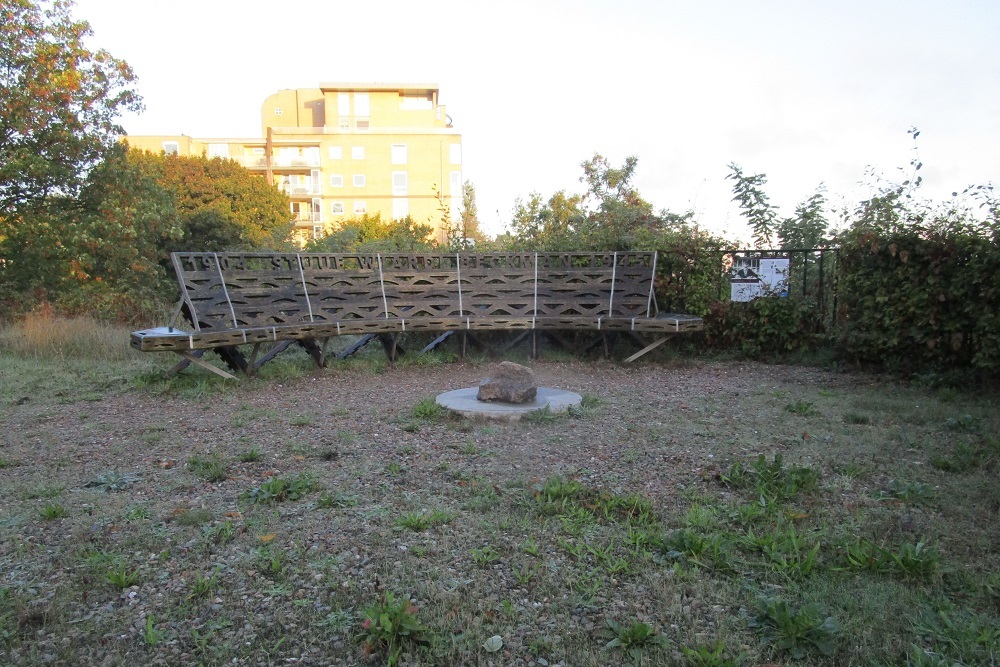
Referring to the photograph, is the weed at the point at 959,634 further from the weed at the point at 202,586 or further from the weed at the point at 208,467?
the weed at the point at 208,467

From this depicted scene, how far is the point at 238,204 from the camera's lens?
112 ft

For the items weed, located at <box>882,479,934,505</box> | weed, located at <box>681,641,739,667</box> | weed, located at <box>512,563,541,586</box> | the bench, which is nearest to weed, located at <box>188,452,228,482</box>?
weed, located at <box>512,563,541,586</box>

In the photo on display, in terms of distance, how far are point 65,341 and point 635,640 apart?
10.6m

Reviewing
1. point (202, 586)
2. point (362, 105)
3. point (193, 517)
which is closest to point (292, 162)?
point (362, 105)

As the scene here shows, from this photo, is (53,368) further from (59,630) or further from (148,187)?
(59,630)

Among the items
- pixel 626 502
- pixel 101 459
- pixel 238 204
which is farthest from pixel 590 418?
pixel 238 204

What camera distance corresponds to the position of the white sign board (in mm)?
9625

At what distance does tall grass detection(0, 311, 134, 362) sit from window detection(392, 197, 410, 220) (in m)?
41.9

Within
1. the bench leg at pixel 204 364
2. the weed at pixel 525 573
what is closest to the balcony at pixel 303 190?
the bench leg at pixel 204 364

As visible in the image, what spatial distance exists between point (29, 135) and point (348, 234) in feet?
20.6

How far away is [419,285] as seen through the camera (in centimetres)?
948

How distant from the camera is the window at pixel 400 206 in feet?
170

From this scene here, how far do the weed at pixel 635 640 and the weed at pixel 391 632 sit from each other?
2.31 ft

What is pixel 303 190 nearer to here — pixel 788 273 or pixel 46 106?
pixel 46 106
